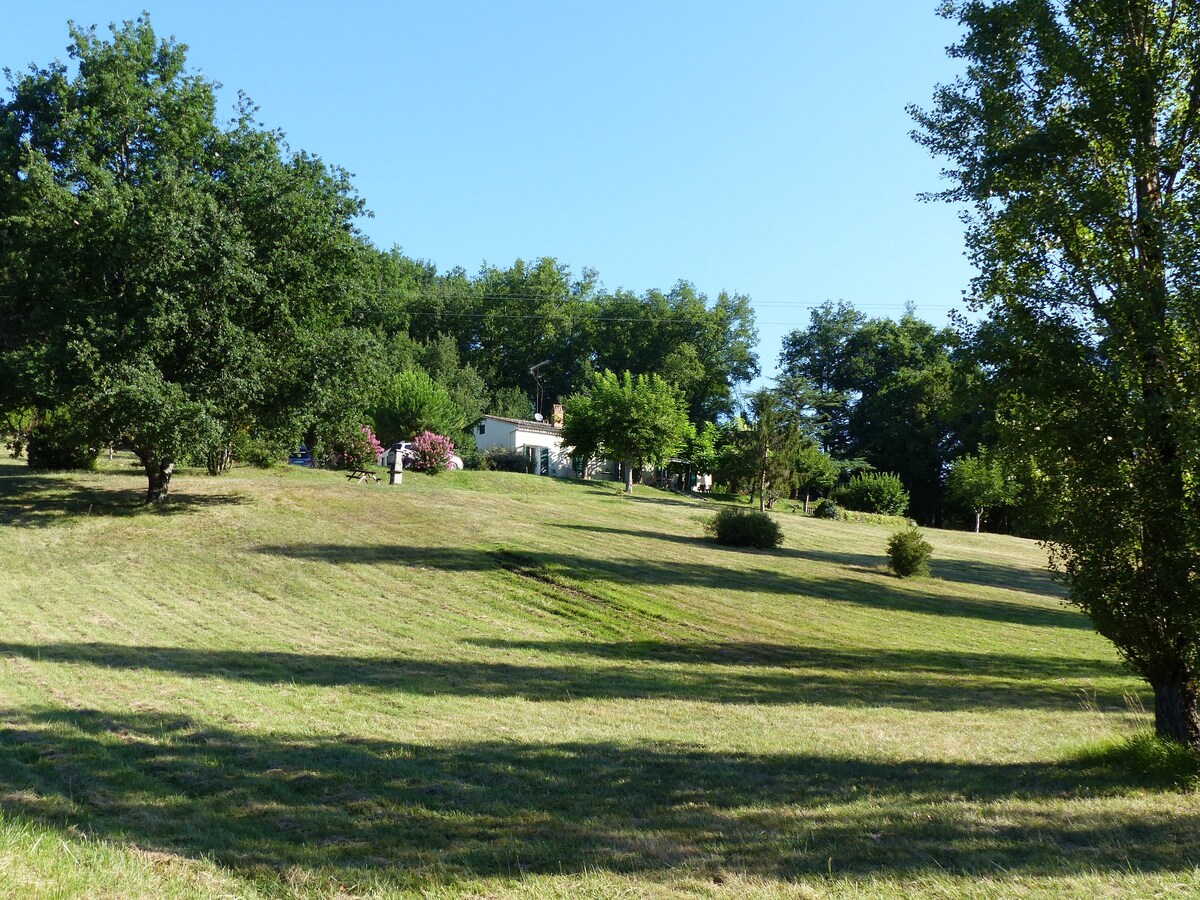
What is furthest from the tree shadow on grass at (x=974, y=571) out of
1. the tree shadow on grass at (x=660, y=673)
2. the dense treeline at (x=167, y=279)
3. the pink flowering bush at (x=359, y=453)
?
the pink flowering bush at (x=359, y=453)

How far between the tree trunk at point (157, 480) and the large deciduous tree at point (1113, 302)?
2240 centimetres

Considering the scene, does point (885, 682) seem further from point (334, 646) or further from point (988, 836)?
point (334, 646)

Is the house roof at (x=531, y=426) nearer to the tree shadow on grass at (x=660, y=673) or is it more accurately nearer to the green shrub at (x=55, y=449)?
the green shrub at (x=55, y=449)

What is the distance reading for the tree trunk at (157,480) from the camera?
24.2 meters

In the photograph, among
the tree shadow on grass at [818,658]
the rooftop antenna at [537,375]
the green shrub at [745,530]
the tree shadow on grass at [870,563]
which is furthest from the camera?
the rooftop antenna at [537,375]

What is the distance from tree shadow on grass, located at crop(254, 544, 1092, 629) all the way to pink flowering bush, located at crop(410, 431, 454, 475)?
722 inches

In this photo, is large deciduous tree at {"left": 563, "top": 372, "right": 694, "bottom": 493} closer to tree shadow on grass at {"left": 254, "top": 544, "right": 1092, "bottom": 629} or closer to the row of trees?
the row of trees

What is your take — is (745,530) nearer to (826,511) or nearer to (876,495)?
(826,511)

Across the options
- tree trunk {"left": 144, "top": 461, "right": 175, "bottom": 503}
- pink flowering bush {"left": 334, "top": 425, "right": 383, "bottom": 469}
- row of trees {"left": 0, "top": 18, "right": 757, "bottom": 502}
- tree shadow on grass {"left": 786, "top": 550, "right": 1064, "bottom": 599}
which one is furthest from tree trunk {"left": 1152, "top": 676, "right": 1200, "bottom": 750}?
pink flowering bush {"left": 334, "top": 425, "right": 383, "bottom": 469}

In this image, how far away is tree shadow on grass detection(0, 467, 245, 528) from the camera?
73.9 ft

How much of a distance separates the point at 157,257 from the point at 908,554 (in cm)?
2071

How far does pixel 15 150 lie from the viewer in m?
23.0

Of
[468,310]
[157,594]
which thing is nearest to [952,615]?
[157,594]

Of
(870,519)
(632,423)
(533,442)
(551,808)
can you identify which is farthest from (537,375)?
(551,808)
